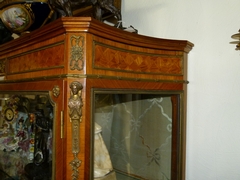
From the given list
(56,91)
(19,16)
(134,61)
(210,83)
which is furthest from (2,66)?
Answer: (210,83)

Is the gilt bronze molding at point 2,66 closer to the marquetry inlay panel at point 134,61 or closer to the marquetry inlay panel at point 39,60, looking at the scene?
the marquetry inlay panel at point 39,60

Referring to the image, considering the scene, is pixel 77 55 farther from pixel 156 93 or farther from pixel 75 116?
pixel 156 93

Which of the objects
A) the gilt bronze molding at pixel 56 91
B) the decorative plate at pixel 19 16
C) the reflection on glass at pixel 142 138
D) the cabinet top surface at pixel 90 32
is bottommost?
the reflection on glass at pixel 142 138

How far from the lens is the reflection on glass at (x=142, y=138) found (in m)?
0.81

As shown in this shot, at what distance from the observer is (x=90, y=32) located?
0.57 m

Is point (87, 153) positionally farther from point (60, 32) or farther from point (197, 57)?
point (197, 57)

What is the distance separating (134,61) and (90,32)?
17 centimetres

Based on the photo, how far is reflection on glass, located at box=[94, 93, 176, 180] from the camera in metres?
0.81

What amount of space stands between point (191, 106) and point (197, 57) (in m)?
0.19

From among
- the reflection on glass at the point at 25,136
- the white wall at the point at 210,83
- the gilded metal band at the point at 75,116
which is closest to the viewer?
the gilded metal band at the point at 75,116

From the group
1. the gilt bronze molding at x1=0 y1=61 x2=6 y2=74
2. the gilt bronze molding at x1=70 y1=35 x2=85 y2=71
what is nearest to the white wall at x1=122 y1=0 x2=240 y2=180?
the gilt bronze molding at x1=70 y1=35 x2=85 y2=71

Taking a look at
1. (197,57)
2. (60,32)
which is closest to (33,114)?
(60,32)

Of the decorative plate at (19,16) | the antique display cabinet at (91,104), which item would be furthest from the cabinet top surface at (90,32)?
the decorative plate at (19,16)

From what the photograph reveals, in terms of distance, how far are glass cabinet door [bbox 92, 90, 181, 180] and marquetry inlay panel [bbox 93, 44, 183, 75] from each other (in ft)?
0.27
